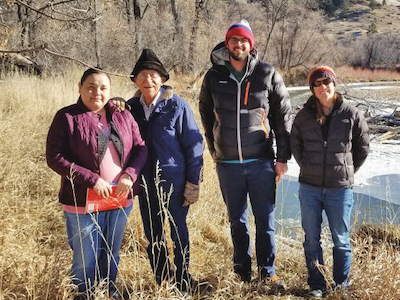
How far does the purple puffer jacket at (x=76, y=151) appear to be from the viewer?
214 cm

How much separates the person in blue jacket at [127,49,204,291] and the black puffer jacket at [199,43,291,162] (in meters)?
0.24

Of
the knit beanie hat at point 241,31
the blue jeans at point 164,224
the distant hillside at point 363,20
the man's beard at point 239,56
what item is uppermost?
the distant hillside at point 363,20

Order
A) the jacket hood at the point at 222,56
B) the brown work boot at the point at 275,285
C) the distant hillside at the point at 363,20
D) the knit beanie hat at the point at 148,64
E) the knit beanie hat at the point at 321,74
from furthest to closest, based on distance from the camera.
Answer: the distant hillside at the point at 363,20
the brown work boot at the point at 275,285
the jacket hood at the point at 222,56
the knit beanie hat at the point at 321,74
the knit beanie hat at the point at 148,64

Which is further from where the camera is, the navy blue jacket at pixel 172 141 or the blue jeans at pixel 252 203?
the blue jeans at pixel 252 203

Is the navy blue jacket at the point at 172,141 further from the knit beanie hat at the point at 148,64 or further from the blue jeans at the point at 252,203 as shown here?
the blue jeans at the point at 252,203

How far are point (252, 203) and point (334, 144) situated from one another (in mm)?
709

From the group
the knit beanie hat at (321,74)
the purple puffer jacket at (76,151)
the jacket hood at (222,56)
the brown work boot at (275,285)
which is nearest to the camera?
the purple puffer jacket at (76,151)

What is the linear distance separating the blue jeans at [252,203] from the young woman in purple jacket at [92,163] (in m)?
0.72

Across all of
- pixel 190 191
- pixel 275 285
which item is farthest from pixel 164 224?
pixel 275 285

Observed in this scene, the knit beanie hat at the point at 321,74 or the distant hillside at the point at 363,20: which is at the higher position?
the distant hillside at the point at 363,20

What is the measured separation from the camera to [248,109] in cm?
267

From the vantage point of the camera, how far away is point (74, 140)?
86.3 inches

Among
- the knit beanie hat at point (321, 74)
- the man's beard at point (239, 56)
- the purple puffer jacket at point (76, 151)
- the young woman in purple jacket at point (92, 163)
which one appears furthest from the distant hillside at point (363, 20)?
the purple puffer jacket at point (76, 151)

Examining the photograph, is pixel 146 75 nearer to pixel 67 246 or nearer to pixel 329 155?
pixel 329 155
